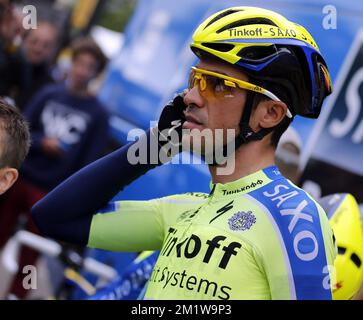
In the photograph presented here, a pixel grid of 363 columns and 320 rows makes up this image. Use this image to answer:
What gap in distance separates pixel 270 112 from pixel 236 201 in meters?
0.36

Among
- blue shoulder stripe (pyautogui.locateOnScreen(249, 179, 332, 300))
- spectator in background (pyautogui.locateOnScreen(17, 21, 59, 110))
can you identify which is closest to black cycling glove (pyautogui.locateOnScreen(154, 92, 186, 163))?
blue shoulder stripe (pyautogui.locateOnScreen(249, 179, 332, 300))

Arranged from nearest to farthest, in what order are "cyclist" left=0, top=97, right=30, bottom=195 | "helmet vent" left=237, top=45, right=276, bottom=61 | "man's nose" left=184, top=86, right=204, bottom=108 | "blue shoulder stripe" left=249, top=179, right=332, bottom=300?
1. "blue shoulder stripe" left=249, top=179, right=332, bottom=300
2. "helmet vent" left=237, top=45, right=276, bottom=61
3. "man's nose" left=184, top=86, right=204, bottom=108
4. "cyclist" left=0, top=97, right=30, bottom=195

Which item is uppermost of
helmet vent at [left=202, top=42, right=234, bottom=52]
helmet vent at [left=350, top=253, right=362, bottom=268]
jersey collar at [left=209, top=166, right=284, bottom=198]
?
helmet vent at [left=202, top=42, right=234, bottom=52]

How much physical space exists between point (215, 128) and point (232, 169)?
6.5 inches

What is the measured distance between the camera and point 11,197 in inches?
285

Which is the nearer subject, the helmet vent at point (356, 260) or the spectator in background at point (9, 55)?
the helmet vent at point (356, 260)

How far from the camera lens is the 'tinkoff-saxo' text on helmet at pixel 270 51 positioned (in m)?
2.77

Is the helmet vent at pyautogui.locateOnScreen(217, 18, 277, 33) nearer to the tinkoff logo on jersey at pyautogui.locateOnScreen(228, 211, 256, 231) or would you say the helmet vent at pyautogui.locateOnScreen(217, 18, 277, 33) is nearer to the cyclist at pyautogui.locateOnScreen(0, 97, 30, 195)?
the tinkoff logo on jersey at pyautogui.locateOnScreen(228, 211, 256, 231)

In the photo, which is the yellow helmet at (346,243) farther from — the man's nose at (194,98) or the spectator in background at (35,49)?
the spectator in background at (35,49)

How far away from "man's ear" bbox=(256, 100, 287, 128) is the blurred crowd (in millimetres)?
4284

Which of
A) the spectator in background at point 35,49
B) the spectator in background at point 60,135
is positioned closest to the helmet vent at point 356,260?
the spectator in background at point 60,135

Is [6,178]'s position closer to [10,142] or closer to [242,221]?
[10,142]

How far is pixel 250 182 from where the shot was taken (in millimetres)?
2801

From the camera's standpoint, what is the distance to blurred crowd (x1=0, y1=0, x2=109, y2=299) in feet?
23.1
